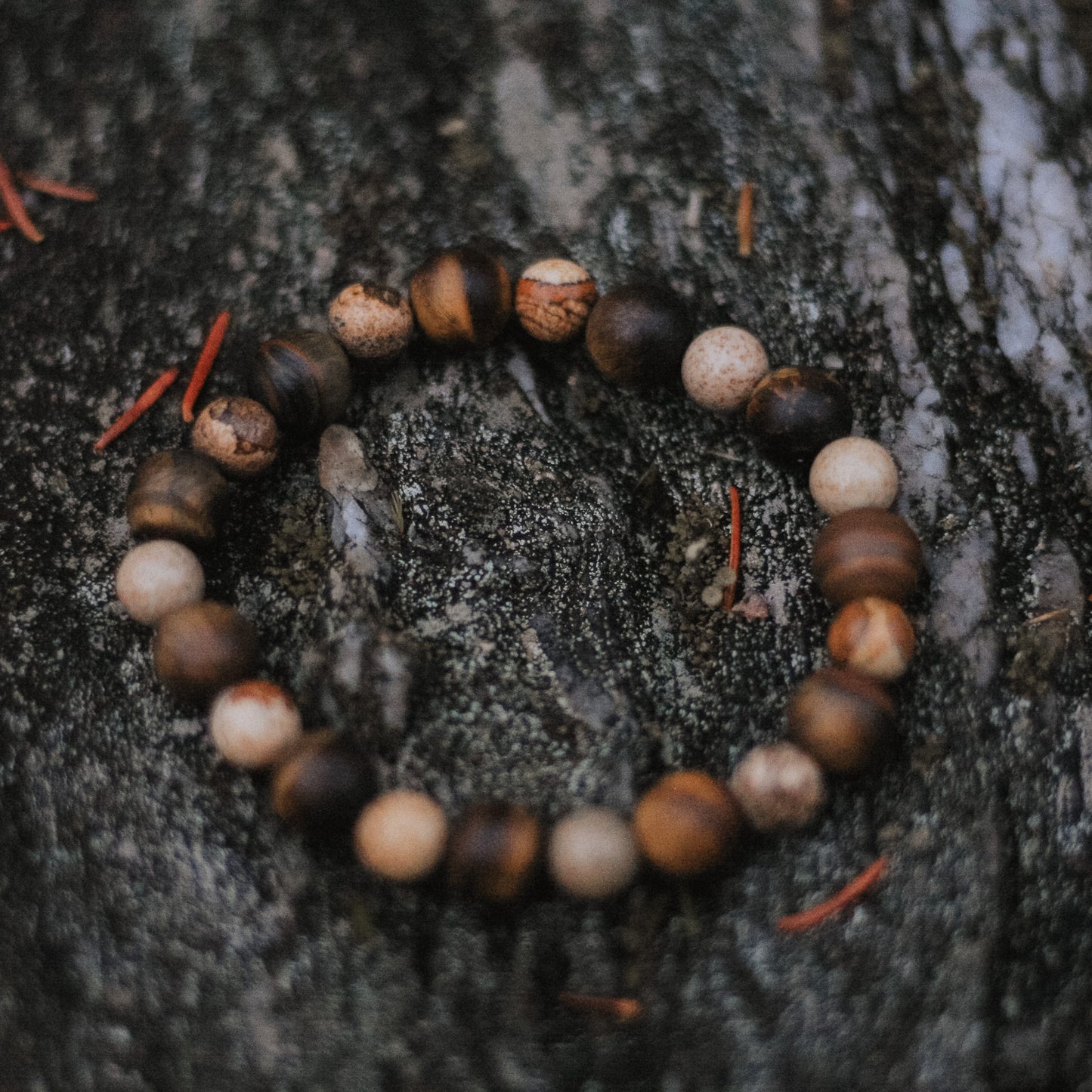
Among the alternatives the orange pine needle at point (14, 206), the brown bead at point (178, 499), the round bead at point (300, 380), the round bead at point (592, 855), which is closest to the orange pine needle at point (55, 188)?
the orange pine needle at point (14, 206)

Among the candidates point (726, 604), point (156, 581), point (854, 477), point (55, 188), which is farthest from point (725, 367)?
point (55, 188)

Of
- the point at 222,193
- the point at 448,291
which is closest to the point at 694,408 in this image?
the point at 448,291

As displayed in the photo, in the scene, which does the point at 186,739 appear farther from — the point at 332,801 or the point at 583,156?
the point at 583,156

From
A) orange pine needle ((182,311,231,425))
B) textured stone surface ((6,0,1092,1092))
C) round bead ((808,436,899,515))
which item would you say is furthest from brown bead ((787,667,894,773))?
orange pine needle ((182,311,231,425))

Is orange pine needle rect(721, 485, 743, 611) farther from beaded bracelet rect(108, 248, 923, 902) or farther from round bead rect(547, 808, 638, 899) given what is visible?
round bead rect(547, 808, 638, 899)

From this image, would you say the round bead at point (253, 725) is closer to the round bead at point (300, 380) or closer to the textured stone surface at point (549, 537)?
the textured stone surface at point (549, 537)

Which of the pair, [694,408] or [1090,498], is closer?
[1090,498]

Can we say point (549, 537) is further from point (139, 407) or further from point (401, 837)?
point (139, 407)
